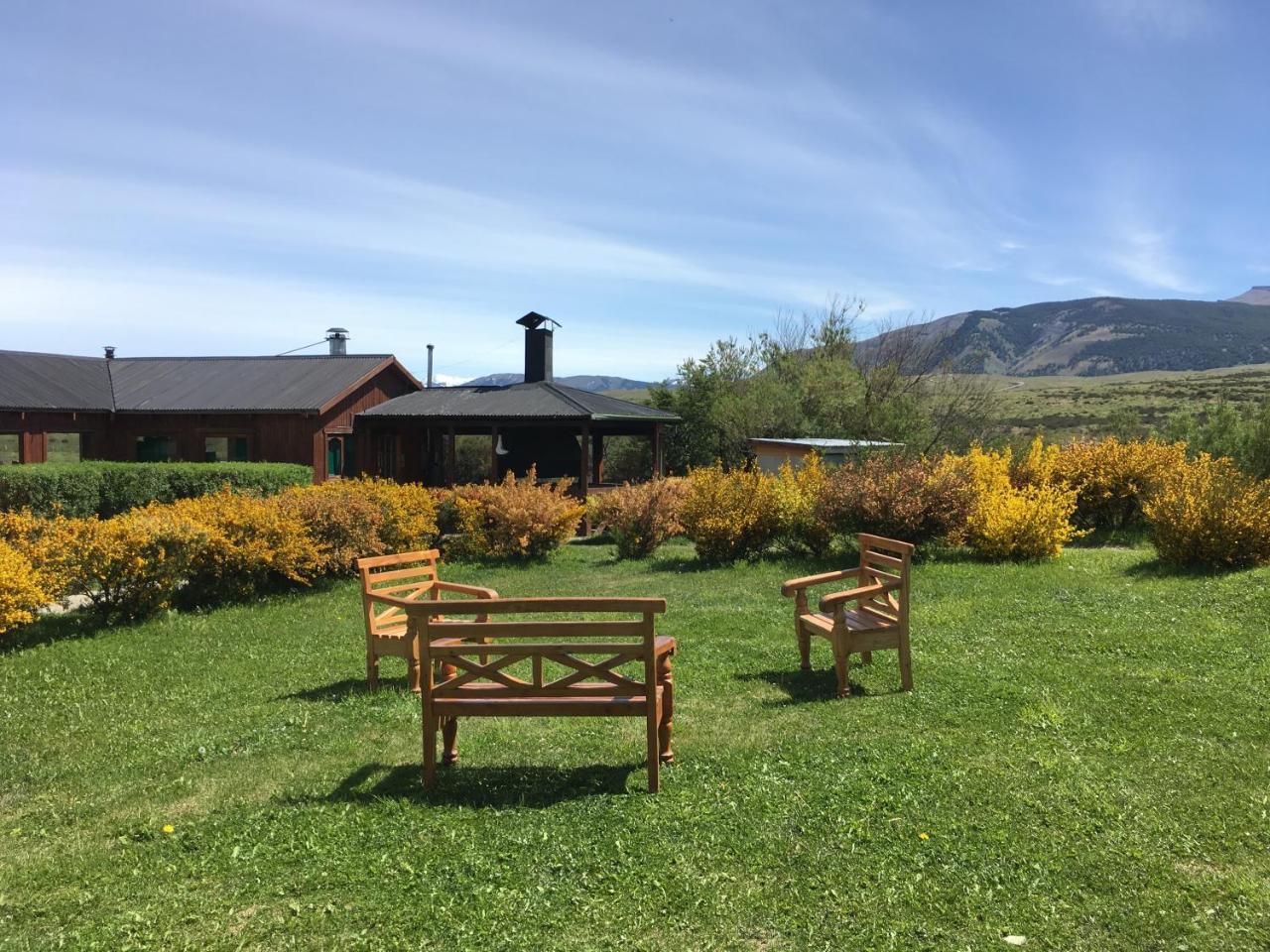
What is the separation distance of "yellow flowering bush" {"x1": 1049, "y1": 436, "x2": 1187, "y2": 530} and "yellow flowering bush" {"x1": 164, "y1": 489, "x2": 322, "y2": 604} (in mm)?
10945

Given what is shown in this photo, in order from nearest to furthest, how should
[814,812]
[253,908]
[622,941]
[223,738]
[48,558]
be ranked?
[622,941] < [253,908] < [814,812] < [223,738] < [48,558]

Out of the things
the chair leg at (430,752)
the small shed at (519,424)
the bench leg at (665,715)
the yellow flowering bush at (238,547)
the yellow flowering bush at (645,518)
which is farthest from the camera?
the small shed at (519,424)

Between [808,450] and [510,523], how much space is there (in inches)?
237

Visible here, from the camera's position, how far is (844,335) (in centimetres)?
3316

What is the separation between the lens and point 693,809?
3.89m

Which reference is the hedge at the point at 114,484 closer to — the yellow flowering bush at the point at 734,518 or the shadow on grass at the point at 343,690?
the yellow flowering bush at the point at 734,518

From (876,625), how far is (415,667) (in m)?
3.24

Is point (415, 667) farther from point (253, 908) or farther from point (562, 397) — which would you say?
point (562, 397)

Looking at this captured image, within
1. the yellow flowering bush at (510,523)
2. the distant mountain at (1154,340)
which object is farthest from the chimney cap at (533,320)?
the distant mountain at (1154,340)

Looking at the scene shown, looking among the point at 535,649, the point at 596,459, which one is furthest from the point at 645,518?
the point at 596,459

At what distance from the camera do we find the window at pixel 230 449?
67.9 ft

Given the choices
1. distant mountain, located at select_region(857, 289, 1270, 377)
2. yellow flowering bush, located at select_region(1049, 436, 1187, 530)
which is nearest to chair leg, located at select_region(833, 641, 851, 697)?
yellow flowering bush, located at select_region(1049, 436, 1187, 530)

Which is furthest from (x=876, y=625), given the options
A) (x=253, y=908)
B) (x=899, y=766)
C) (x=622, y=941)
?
(x=253, y=908)

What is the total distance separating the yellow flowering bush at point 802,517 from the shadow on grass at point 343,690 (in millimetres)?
6838
